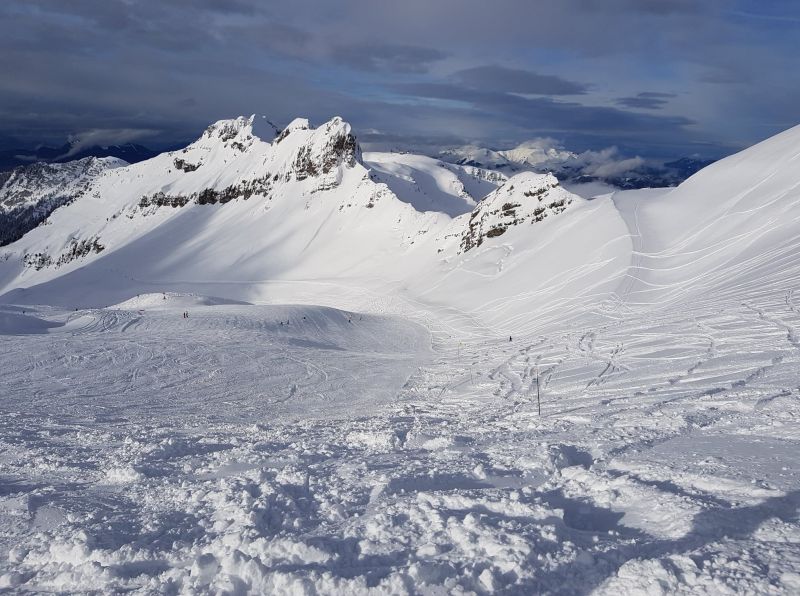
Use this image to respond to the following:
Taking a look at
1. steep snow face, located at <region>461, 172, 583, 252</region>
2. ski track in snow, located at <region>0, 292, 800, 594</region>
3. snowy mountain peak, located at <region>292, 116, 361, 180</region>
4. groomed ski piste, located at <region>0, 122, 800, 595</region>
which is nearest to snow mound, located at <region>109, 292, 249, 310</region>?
groomed ski piste, located at <region>0, 122, 800, 595</region>

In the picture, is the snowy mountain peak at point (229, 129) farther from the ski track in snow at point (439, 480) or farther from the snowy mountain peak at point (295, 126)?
the ski track in snow at point (439, 480)

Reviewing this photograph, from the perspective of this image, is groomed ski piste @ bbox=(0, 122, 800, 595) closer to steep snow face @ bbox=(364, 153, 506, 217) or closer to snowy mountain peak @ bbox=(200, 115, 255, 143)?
steep snow face @ bbox=(364, 153, 506, 217)

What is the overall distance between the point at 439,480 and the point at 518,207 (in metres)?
59.4

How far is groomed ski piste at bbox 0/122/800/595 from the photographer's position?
6.13m

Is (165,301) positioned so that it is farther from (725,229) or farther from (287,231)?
(287,231)

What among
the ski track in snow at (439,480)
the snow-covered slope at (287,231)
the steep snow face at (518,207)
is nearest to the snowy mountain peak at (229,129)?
the snow-covered slope at (287,231)

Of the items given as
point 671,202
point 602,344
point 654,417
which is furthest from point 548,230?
point 654,417

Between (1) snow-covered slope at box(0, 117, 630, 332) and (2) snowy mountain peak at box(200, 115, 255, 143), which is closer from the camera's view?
(1) snow-covered slope at box(0, 117, 630, 332)

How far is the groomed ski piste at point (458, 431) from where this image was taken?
613 centimetres

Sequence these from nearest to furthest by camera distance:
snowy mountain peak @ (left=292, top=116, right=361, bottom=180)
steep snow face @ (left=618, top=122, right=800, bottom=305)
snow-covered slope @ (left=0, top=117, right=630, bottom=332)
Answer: steep snow face @ (left=618, top=122, right=800, bottom=305), snow-covered slope @ (left=0, top=117, right=630, bottom=332), snowy mountain peak @ (left=292, top=116, right=361, bottom=180)

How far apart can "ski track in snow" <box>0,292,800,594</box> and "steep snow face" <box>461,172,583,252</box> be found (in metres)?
42.6

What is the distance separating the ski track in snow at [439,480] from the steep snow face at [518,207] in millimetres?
42555

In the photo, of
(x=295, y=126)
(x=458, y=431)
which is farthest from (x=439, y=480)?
(x=295, y=126)

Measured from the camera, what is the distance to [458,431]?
40.8 ft
